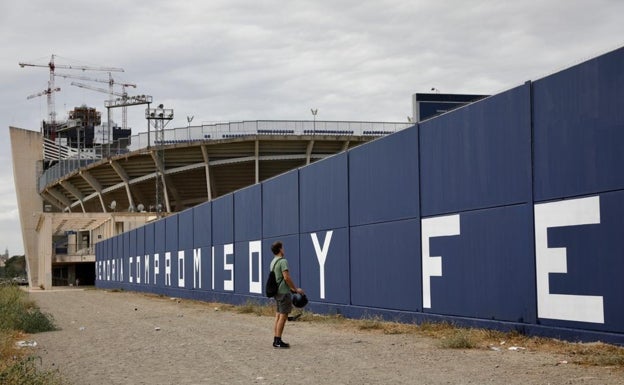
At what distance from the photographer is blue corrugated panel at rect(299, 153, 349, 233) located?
21.6m

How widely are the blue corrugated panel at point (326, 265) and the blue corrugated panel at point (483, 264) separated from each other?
439cm

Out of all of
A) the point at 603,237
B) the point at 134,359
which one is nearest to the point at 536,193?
the point at 603,237

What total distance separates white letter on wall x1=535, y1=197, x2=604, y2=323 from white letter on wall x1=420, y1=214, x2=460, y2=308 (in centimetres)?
286

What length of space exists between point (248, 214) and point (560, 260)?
60.8 ft

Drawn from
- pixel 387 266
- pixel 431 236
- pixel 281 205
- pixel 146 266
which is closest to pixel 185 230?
pixel 146 266

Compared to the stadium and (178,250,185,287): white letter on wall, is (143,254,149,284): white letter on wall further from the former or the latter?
the stadium

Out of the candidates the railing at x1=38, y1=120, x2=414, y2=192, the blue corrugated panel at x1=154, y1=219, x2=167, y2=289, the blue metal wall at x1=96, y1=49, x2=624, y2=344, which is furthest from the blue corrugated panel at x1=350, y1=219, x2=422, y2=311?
the railing at x1=38, y1=120, x2=414, y2=192

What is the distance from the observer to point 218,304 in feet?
105

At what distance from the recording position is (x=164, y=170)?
262 feet

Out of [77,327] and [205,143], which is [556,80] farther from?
[205,143]

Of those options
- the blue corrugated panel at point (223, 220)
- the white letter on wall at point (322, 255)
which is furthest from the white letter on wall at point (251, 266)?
the white letter on wall at point (322, 255)

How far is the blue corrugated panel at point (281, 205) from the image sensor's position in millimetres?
25141

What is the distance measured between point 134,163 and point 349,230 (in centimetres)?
6470

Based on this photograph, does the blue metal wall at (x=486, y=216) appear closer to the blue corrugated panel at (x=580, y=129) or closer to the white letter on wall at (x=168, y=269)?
the blue corrugated panel at (x=580, y=129)
